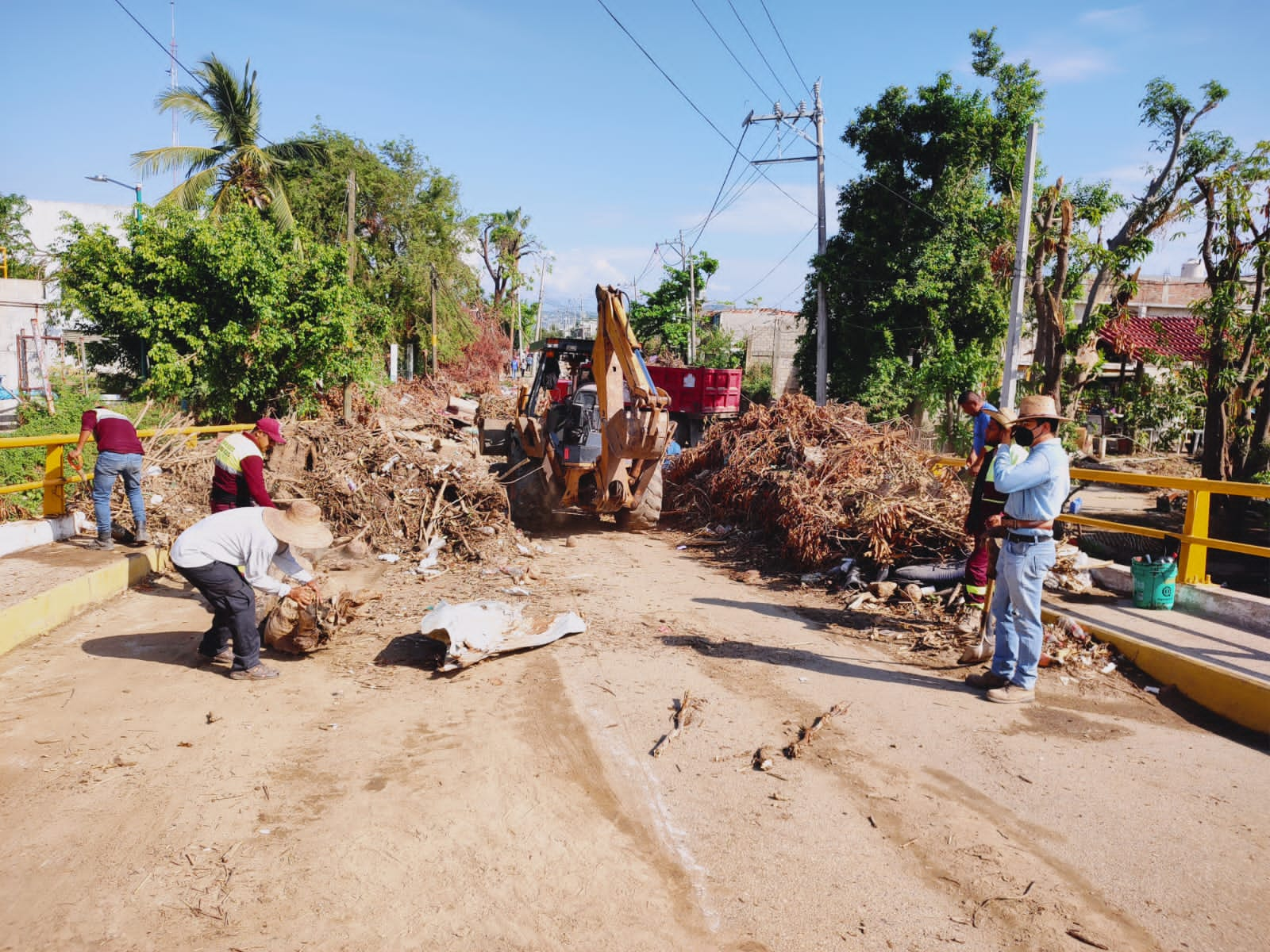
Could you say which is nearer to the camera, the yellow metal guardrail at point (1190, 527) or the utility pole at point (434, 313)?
the yellow metal guardrail at point (1190, 527)

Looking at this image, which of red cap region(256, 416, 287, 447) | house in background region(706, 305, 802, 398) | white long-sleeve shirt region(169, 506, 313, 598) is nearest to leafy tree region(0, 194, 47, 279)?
house in background region(706, 305, 802, 398)

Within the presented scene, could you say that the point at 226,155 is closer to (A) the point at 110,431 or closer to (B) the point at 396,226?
(B) the point at 396,226

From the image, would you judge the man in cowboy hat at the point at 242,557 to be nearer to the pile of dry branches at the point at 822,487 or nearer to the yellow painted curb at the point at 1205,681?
the pile of dry branches at the point at 822,487

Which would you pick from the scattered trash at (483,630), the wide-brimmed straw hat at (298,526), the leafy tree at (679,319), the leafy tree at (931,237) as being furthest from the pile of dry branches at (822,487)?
the leafy tree at (679,319)

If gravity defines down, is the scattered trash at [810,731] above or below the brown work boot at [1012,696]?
below

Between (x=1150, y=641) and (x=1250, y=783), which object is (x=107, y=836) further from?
(x=1150, y=641)

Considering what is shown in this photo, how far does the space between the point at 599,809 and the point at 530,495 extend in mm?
7175

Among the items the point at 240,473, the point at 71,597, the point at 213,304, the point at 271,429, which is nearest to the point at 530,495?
the point at 271,429

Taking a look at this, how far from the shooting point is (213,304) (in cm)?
1493

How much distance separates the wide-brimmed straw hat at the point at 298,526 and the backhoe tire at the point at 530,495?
4.99m

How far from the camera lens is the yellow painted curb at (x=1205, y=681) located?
485cm

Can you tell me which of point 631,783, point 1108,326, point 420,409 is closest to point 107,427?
point 631,783

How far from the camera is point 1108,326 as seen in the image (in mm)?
23500

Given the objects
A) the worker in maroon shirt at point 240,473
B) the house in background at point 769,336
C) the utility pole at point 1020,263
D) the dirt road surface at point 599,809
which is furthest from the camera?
the house in background at point 769,336
